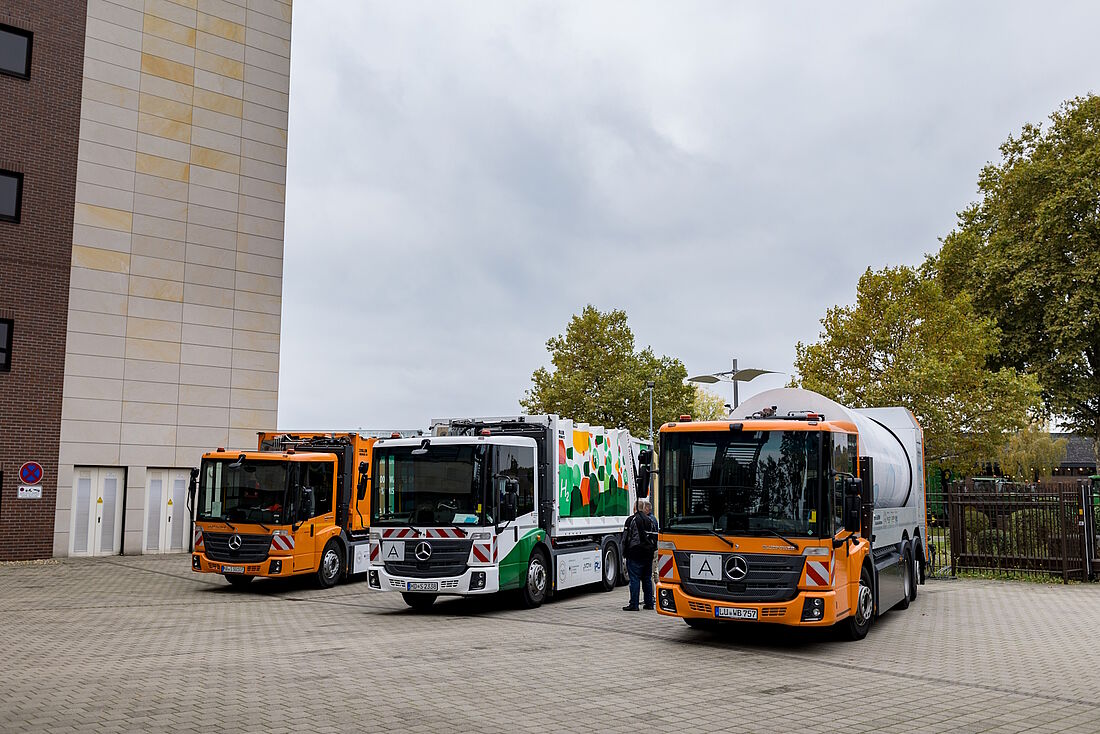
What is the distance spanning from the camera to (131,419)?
91.4 ft

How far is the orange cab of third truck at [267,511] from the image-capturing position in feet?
58.4

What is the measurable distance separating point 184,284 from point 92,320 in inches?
118

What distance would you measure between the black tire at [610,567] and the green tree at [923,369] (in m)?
14.5

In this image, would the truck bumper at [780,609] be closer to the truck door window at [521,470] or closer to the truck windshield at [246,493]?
the truck door window at [521,470]

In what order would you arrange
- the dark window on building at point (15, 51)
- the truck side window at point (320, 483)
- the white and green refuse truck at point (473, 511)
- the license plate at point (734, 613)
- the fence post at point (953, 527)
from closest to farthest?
the license plate at point (734, 613) → the white and green refuse truck at point (473, 511) → the truck side window at point (320, 483) → the fence post at point (953, 527) → the dark window on building at point (15, 51)

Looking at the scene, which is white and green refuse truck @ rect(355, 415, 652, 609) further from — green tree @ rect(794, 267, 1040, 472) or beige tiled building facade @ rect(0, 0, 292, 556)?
green tree @ rect(794, 267, 1040, 472)

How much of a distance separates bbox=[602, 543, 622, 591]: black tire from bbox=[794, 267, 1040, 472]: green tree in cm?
1447

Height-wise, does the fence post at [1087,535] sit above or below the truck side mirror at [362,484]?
below

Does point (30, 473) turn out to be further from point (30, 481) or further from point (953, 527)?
point (953, 527)

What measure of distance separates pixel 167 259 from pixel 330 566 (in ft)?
46.3

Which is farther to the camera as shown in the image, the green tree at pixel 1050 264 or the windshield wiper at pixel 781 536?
the green tree at pixel 1050 264

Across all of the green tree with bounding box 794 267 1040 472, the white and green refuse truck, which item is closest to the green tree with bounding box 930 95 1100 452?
the green tree with bounding box 794 267 1040 472

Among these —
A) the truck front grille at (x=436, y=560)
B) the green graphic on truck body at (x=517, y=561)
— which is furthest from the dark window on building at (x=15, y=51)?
the green graphic on truck body at (x=517, y=561)

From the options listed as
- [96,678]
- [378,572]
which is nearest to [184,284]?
[378,572]
